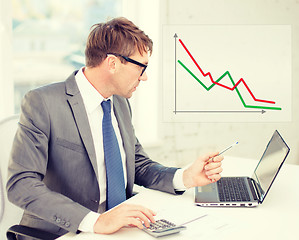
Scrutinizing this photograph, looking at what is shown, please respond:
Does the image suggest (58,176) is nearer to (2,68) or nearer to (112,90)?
(112,90)

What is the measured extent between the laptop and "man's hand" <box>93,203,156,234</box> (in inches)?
12.6

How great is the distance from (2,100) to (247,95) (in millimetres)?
1716

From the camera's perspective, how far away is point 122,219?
1335mm

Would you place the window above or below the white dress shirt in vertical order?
above

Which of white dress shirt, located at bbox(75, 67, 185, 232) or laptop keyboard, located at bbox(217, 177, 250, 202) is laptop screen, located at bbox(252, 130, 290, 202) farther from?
white dress shirt, located at bbox(75, 67, 185, 232)

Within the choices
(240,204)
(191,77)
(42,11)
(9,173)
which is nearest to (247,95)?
(191,77)

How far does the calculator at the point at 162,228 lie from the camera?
4.34 feet

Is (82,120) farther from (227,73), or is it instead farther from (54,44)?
(227,73)

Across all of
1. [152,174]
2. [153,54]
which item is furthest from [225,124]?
[152,174]

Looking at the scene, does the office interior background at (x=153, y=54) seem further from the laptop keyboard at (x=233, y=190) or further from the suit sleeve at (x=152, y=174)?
the laptop keyboard at (x=233, y=190)

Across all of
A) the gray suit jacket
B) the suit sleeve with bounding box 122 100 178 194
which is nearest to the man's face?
the gray suit jacket

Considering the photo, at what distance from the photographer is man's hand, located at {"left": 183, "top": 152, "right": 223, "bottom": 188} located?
1.70m

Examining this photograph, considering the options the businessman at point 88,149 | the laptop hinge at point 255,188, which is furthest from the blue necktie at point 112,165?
the laptop hinge at point 255,188

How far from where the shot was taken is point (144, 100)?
3111 millimetres
